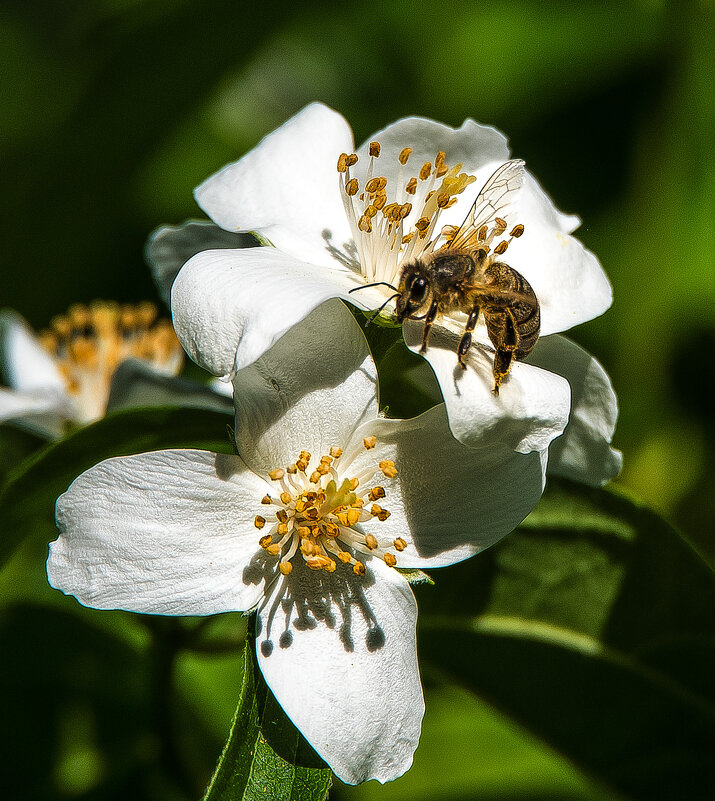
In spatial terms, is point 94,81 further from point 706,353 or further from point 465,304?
point 706,353

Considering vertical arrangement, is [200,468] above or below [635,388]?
above

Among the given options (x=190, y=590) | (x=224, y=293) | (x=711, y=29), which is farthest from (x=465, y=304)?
(x=711, y=29)

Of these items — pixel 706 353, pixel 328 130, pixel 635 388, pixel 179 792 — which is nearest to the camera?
pixel 328 130

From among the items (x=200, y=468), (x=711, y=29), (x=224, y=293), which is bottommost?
(x=711, y=29)

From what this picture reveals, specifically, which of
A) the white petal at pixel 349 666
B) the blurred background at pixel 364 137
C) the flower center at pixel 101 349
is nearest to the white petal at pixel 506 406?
the white petal at pixel 349 666

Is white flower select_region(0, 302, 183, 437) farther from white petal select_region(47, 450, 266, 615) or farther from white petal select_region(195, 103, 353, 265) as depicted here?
→ white petal select_region(47, 450, 266, 615)

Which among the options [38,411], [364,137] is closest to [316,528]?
[38,411]
